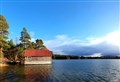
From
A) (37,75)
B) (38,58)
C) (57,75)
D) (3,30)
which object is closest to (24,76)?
(37,75)

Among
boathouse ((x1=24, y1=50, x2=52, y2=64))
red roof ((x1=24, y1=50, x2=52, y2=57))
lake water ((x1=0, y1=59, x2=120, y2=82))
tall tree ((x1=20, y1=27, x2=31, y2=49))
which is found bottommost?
lake water ((x1=0, y1=59, x2=120, y2=82))

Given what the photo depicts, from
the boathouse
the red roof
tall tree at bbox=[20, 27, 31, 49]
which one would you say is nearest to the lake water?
the boathouse

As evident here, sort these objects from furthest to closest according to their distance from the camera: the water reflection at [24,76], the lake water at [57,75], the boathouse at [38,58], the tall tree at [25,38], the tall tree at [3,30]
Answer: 1. the tall tree at [25,38]
2. the boathouse at [38,58]
3. the tall tree at [3,30]
4. the lake water at [57,75]
5. the water reflection at [24,76]

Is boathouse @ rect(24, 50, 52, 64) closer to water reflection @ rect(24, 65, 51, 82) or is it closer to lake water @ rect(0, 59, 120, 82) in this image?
lake water @ rect(0, 59, 120, 82)

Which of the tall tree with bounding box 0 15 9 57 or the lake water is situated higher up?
the tall tree with bounding box 0 15 9 57

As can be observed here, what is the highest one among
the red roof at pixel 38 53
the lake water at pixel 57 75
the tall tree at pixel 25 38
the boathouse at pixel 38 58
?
the tall tree at pixel 25 38

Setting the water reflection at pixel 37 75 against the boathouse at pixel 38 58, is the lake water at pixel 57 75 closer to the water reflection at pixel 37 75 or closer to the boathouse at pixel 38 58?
the water reflection at pixel 37 75

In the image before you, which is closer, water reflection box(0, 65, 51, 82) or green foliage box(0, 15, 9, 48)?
water reflection box(0, 65, 51, 82)

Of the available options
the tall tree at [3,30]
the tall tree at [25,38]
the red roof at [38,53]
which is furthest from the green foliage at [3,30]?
the tall tree at [25,38]

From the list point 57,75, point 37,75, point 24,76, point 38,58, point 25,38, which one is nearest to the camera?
point 24,76

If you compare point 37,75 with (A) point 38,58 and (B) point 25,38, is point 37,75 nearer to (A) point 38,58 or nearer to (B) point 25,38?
(A) point 38,58

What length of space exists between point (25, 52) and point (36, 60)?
20.3ft

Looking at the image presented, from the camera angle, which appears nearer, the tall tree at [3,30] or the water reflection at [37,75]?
the water reflection at [37,75]

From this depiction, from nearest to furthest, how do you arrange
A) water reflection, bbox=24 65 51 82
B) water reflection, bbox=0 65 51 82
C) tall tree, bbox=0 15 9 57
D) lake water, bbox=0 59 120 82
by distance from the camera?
1. water reflection, bbox=0 65 51 82
2. water reflection, bbox=24 65 51 82
3. lake water, bbox=0 59 120 82
4. tall tree, bbox=0 15 9 57
